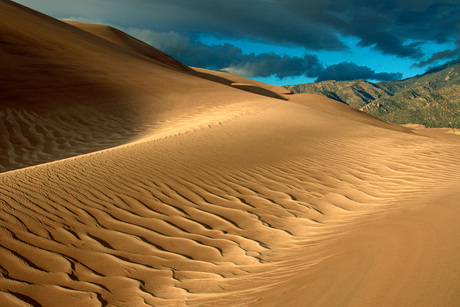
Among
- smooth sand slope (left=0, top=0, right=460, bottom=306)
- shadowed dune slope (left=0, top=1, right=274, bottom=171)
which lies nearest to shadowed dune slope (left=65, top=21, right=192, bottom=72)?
shadowed dune slope (left=0, top=1, right=274, bottom=171)

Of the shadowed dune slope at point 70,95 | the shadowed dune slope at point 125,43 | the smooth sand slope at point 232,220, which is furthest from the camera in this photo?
the shadowed dune slope at point 125,43

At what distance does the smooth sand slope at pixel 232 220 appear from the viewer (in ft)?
8.16

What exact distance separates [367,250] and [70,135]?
10.9 metres

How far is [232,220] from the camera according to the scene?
168 inches

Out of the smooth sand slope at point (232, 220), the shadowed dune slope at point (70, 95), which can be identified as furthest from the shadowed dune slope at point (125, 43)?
the smooth sand slope at point (232, 220)

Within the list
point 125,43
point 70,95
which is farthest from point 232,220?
point 125,43

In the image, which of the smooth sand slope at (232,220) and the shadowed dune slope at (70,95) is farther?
the shadowed dune slope at (70,95)

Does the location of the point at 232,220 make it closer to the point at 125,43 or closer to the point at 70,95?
the point at 70,95

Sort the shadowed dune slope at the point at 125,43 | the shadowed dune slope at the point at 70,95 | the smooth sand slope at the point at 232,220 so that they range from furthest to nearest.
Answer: the shadowed dune slope at the point at 125,43, the shadowed dune slope at the point at 70,95, the smooth sand slope at the point at 232,220

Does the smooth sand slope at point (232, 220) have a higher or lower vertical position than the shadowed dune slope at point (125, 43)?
lower

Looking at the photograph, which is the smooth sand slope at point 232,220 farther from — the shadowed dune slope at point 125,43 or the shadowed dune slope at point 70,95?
the shadowed dune slope at point 125,43

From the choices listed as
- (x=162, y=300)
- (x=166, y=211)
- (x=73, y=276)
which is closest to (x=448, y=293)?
(x=162, y=300)

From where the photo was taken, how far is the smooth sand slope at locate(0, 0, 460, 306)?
2486 millimetres

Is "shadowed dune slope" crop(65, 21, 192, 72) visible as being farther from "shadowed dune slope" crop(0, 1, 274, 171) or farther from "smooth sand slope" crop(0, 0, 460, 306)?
"smooth sand slope" crop(0, 0, 460, 306)
